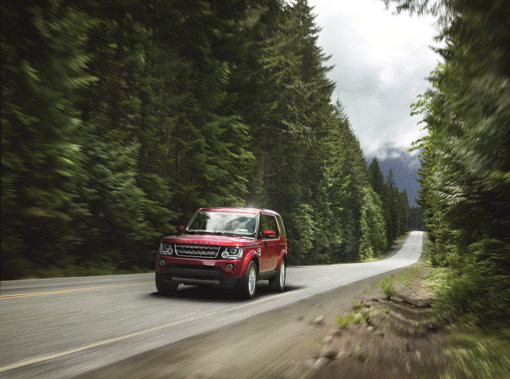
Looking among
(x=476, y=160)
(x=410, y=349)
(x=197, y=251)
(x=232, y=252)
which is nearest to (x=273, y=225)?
(x=232, y=252)

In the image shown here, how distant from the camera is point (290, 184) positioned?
130ft

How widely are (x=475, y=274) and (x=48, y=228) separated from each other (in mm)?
11223

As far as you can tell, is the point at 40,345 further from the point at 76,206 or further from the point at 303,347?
the point at 76,206

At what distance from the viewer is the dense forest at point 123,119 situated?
36.5 feet

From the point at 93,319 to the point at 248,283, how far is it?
396 centimetres

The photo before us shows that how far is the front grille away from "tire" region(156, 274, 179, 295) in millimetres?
645

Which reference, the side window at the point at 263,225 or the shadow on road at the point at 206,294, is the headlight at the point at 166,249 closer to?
the shadow on road at the point at 206,294

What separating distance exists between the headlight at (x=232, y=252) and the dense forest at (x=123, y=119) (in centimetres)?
482

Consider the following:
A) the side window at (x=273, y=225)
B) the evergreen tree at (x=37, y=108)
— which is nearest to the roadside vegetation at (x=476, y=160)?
the side window at (x=273, y=225)

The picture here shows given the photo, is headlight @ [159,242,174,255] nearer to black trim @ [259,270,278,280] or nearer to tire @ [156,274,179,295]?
tire @ [156,274,179,295]

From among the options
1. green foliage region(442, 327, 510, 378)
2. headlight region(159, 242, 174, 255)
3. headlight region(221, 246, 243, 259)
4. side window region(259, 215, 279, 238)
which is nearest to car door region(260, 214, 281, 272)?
→ side window region(259, 215, 279, 238)

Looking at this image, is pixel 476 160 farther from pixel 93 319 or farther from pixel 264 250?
pixel 93 319

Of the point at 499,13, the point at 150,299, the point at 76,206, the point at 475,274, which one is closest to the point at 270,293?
the point at 150,299

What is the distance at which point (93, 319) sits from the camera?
7.04m
